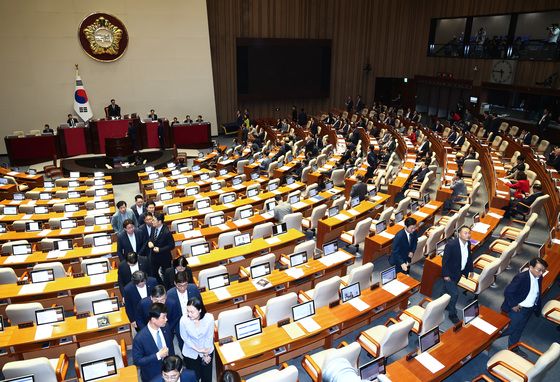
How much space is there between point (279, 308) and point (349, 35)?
22.6 meters

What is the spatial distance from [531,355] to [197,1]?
62.6ft

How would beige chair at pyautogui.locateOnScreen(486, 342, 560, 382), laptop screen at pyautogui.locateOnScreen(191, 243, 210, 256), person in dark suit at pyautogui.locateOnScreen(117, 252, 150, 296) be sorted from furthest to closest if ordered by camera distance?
1. laptop screen at pyautogui.locateOnScreen(191, 243, 210, 256)
2. person in dark suit at pyautogui.locateOnScreen(117, 252, 150, 296)
3. beige chair at pyautogui.locateOnScreen(486, 342, 560, 382)

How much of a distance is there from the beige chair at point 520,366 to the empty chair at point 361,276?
2008 mm

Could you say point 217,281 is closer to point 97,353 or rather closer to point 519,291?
point 97,353

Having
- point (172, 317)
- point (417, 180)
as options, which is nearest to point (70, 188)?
point (172, 317)

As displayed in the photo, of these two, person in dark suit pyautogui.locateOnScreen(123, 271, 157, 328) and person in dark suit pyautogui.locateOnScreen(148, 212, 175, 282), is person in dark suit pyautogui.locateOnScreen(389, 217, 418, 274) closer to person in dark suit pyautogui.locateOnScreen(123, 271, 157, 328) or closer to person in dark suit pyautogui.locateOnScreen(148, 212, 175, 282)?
person in dark suit pyautogui.locateOnScreen(148, 212, 175, 282)

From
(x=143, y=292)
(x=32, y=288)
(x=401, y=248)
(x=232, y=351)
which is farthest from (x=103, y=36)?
(x=232, y=351)

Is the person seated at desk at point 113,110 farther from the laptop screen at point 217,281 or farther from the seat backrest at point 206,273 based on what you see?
the laptop screen at point 217,281

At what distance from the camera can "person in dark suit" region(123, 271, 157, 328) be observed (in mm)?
5016

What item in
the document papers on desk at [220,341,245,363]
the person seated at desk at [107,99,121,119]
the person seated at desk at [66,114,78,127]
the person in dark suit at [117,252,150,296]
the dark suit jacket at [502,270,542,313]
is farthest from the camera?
the person seated at desk at [107,99,121,119]

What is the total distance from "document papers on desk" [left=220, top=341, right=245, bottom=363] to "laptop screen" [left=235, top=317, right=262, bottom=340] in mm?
117

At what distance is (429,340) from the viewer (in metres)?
4.86

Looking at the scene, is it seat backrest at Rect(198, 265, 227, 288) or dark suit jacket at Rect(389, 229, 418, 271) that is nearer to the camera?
seat backrest at Rect(198, 265, 227, 288)

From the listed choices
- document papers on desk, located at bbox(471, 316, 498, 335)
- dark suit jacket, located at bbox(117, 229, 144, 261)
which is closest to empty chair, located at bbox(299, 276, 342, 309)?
document papers on desk, located at bbox(471, 316, 498, 335)
